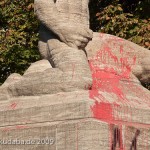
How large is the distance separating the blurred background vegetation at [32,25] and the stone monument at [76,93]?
16.5 ft

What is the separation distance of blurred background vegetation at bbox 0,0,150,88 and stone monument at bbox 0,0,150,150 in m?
5.03

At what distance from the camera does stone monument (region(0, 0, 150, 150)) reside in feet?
19.5

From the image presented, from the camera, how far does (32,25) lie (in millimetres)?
13938

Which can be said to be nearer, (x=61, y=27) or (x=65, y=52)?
(x=65, y=52)

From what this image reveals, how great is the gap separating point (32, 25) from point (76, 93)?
7994mm

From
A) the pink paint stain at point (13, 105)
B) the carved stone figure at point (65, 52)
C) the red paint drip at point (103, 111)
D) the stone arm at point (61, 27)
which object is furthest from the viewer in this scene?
the stone arm at point (61, 27)

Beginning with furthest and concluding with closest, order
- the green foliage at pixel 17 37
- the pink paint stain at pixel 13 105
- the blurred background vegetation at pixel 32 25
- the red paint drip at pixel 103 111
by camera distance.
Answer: the green foliage at pixel 17 37
the blurred background vegetation at pixel 32 25
the pink paint stain at pixel 13 105
the red paint drip at pixel 103 111

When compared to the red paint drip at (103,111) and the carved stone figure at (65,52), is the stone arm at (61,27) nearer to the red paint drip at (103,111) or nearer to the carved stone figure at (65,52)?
the carved stone figure at (65,52)

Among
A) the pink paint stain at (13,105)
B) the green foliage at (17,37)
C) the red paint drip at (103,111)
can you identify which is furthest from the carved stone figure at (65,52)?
the green foliage at (17,37)

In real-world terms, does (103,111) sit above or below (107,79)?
below

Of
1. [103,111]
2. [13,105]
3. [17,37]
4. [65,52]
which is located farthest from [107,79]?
[17,37]

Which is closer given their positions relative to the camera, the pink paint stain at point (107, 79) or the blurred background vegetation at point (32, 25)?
the pink paint stain at point (107, 79)

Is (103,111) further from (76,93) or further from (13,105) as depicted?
(13,105)

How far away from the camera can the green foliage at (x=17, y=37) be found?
1326 centimetres
